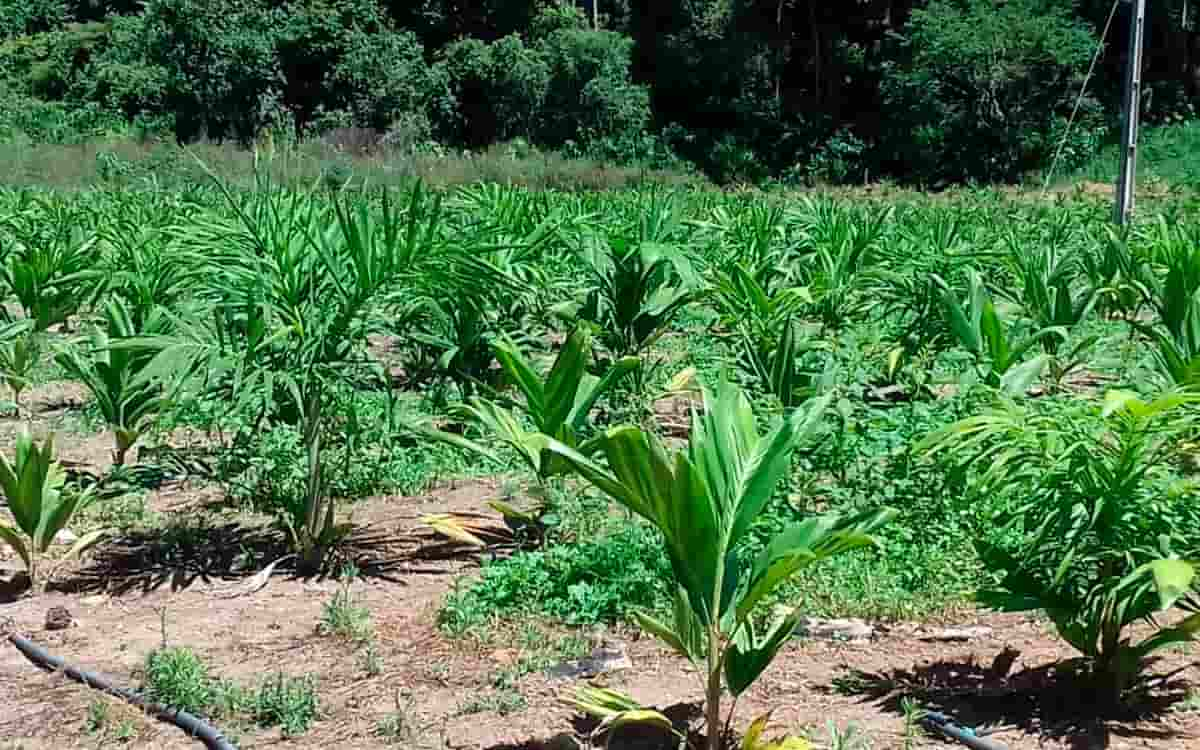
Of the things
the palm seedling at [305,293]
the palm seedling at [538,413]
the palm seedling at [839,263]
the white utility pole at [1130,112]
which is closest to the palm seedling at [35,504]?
the palm seedling at [305,293]

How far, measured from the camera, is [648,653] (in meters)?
3.89

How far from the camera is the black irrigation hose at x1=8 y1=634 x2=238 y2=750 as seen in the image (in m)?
3.38

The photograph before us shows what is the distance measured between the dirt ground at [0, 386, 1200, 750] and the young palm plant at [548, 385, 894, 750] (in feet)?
1.17

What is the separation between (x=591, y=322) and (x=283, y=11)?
32862 mm

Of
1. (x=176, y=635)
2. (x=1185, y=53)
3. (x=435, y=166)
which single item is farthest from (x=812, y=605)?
(x=1185, y=53)

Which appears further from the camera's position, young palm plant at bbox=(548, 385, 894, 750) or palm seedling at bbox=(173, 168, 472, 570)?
palm seedling at bbox=(173, 168, 472, 570)

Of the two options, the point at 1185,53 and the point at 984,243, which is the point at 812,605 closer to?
the point at 984,243

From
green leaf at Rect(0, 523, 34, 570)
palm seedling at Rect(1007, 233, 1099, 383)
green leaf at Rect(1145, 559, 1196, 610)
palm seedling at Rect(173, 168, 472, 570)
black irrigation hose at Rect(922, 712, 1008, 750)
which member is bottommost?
black irrigation hose at Rect(922, 712, 1008, 750)

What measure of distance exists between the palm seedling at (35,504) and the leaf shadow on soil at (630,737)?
82.5 inches

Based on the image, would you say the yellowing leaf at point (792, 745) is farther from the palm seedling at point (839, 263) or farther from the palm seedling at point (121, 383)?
the palm seedling at point (839, 263)

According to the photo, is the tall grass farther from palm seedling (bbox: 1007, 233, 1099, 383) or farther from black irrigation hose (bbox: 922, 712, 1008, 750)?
black irrigation hose (bbox: 922, 712, 1008, 750)

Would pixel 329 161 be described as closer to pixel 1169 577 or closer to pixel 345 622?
pixel 345 622

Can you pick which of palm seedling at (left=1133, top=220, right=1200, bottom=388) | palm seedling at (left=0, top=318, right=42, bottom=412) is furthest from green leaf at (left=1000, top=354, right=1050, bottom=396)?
palm seedling at (left=0, top=318, right=42, bottom=412)

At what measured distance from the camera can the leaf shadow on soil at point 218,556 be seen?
4.65 metres
